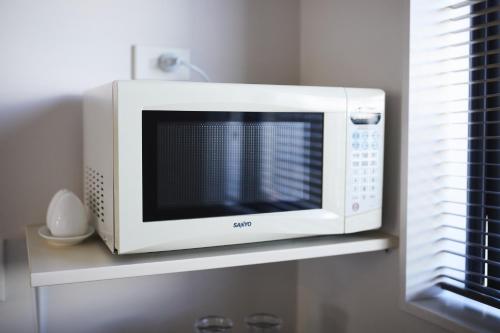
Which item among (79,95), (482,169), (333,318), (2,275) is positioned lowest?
(333,318)

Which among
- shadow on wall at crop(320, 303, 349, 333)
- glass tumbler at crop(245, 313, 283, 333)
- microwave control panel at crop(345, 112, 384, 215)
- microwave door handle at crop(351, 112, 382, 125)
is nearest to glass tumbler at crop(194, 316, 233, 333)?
glass tumbler at crop(245, 313, 283, 333)

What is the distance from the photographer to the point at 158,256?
89cm

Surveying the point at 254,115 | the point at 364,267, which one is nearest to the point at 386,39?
the point at 254,115

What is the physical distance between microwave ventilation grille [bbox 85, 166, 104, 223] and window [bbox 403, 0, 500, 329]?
58cm

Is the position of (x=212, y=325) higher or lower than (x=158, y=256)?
lower

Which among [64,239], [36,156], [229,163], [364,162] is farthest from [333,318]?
[36,156]

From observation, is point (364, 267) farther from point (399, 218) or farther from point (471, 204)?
point (471, 204)

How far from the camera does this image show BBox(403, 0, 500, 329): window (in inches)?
39.8

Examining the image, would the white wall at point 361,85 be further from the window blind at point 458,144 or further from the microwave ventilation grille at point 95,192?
the microwave ventilation grille at point 95,192

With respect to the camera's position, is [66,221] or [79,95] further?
[79,95]

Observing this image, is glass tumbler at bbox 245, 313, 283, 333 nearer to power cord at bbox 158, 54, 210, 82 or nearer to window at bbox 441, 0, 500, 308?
window at bbox 441, 0, 500, 308

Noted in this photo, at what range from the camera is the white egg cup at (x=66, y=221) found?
944 mm

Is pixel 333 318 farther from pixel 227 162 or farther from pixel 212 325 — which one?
pixel 227 162

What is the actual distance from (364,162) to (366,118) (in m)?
0.08
